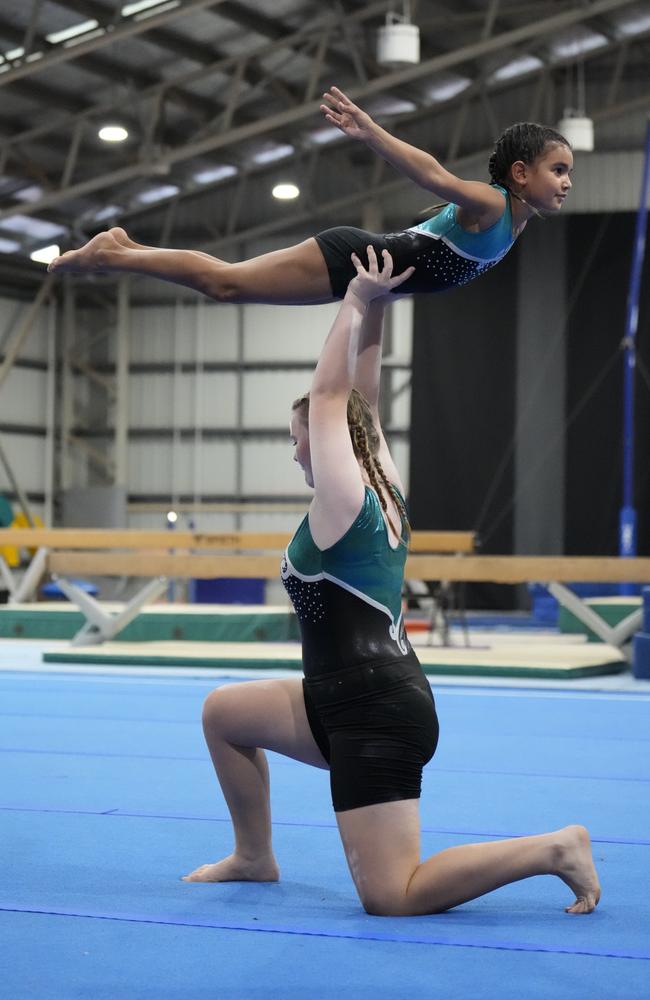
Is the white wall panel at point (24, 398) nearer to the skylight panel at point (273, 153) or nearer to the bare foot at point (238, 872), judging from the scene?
the skylight panel at point (273, 153)

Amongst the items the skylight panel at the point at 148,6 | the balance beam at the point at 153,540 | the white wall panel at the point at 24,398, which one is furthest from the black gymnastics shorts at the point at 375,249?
the white wall panel at the point at 24,398

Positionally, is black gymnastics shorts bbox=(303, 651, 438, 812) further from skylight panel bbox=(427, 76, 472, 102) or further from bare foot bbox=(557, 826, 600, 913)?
skylight panel bbox=(427, 76, 472, 102)

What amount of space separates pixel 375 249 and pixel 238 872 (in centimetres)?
161

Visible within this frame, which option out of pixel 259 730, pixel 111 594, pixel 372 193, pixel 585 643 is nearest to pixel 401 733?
pixel 259 730

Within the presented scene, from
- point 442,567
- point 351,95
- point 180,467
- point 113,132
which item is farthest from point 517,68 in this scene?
point 442,567

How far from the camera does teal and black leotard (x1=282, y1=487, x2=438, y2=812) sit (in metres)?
2.78

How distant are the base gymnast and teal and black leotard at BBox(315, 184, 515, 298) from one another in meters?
0.38

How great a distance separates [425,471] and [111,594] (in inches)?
212

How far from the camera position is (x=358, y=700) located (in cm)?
283

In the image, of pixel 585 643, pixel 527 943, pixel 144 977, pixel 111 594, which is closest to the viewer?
pixel 144 977

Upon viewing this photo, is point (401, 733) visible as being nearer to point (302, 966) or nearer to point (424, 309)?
point (302, 966)

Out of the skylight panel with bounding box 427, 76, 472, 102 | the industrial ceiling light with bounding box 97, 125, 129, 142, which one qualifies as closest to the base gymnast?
the industrial ceiling light with bounding box 97, 125, 129, 142

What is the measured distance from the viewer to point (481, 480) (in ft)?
56.9

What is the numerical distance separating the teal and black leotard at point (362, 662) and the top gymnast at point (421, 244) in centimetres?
80
